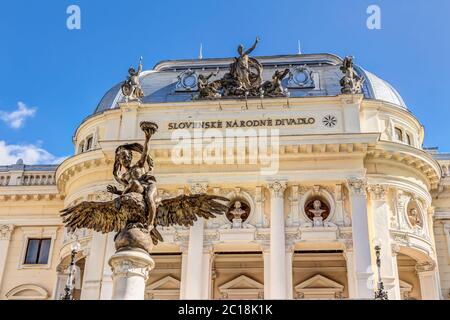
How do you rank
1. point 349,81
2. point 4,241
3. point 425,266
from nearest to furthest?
1. point 425,266
2. point 349,81
3. point 4,241

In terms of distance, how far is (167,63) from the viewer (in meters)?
39.7

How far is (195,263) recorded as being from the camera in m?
27.8

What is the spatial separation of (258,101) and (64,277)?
14.0 m

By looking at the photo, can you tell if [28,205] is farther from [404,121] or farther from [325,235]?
[404,121]

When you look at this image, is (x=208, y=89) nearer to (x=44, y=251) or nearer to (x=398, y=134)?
(x=398, y=134)

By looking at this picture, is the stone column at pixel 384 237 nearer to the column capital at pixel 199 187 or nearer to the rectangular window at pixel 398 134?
the rectangular window at pixel 398 134

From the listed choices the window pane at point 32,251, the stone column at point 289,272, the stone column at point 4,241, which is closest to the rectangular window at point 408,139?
the stone column at point 289,272

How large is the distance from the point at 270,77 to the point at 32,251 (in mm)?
17080

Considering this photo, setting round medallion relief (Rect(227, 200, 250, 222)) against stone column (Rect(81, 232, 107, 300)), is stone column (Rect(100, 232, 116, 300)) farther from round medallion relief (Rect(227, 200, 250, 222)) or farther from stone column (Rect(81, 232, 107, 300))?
round medallion relief (Rect(227, 200, 250, 222))

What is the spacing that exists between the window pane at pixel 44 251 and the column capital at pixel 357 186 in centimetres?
1740

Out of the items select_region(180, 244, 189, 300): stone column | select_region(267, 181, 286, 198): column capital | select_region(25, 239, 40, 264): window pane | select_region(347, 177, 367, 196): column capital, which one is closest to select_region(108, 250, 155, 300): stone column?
select_region(180, 244, 189, 300): stone column

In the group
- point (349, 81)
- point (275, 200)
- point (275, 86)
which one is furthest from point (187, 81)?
point (275, 200)
